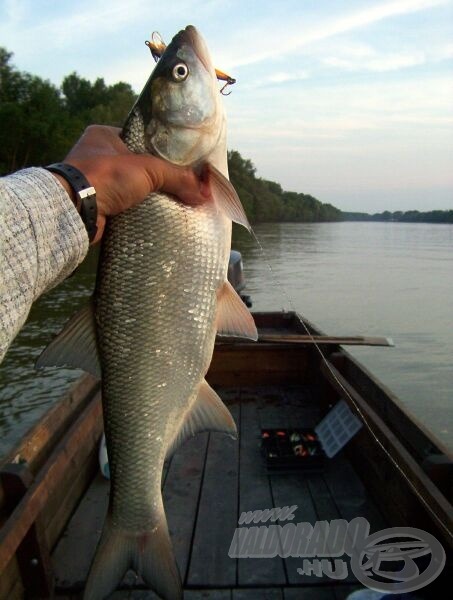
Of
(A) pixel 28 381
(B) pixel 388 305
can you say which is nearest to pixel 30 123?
(B) pixel 388 305

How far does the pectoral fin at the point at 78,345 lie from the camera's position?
220 cm

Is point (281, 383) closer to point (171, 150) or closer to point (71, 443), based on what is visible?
point (71, 443)

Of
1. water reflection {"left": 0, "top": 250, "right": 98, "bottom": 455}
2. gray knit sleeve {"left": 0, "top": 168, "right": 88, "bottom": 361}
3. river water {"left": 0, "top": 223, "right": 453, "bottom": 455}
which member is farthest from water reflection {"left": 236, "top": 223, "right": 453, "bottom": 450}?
water reflection {"left": 0, "top": 250, "right": 98, "bottom": 455}

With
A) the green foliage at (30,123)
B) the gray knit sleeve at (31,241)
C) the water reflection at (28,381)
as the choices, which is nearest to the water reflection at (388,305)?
the gray knit sleeve at (31,241)

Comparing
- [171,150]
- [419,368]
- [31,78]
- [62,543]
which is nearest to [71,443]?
[62,543]

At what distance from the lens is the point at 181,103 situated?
216cm

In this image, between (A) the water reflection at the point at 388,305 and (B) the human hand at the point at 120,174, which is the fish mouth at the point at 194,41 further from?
(A) the water reflection at the point at 388,305

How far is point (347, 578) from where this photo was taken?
3.57 meters

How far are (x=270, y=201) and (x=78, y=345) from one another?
89377mm

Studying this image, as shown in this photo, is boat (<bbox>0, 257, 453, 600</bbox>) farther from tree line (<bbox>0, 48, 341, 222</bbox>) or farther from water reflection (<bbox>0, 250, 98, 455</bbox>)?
tree line (<bbox>0, 48, 341, 222</bbox>)

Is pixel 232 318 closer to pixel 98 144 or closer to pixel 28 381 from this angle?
pixel 98 144

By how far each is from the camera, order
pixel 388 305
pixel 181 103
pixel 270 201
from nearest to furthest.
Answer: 1. pixel 181 103
2. pixel 388 305
3. pixel 270 201

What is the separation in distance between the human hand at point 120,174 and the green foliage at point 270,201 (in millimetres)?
52556

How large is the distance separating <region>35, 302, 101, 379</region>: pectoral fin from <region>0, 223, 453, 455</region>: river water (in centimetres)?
171
